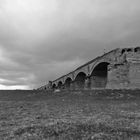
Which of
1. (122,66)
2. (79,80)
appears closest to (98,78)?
(79,80)

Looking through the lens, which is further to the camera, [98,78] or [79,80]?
[79,80]

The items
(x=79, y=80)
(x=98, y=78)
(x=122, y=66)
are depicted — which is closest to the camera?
(x=122, y=66)

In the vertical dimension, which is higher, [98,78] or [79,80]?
[79,80]

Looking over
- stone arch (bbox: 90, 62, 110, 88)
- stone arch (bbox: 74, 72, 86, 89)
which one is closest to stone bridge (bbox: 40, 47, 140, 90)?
stone arch (bbox: 90, 62, 110, 88)

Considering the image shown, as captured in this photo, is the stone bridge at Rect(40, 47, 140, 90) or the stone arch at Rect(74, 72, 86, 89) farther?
the stone arch at Rect(74, 72, 86, 89)

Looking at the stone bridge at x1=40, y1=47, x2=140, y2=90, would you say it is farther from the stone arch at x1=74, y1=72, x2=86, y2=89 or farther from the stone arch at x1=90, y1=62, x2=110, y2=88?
the stone arch at x1=74, y1=72, x2=86, y2=89

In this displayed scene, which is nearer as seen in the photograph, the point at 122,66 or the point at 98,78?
the point at 122,66

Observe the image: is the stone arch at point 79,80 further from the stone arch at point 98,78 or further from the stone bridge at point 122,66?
the stone bridge at point 122,66

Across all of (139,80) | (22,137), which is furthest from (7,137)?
(139,80)

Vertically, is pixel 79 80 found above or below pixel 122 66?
above

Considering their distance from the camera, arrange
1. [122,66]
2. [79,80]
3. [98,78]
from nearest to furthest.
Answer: [122,66] → [98,78] → [79,80]

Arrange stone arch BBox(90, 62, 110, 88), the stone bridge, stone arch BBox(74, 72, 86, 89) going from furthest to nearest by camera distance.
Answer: stone arch BBox(74, 72, 86, 89) < stone arch BBox(90, 62, 110, 88) < the stone bridge

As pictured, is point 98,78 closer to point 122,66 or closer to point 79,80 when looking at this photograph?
point 79,80

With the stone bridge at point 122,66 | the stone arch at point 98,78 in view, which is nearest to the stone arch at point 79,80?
the stone arch at point 98,78
